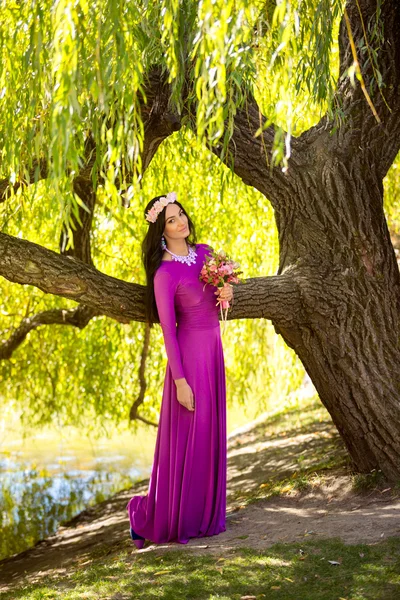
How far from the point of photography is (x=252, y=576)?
3596 millimetres

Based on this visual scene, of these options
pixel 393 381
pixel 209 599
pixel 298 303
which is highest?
pixel 298 303

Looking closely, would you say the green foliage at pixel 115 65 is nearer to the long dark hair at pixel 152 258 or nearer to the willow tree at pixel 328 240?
the willow tree at pixel 328 240

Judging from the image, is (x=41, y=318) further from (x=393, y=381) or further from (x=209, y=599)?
(x=209, y=599)

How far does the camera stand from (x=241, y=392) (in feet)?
24.2

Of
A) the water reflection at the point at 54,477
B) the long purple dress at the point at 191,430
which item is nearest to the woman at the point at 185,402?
the long purple dress at the point at 191,430

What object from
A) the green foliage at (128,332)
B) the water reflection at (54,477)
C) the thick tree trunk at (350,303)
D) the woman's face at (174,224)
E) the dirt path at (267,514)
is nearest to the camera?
the dirt path at (267,514)

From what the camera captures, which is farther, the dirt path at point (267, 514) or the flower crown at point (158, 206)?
the flower crown at point (158, 206)

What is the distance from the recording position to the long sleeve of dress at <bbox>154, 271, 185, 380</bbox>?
4.23 metres

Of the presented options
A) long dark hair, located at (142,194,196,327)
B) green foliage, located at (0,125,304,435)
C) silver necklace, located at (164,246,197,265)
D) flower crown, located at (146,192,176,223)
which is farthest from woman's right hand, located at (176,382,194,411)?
green foliage, located at (0,125,304,435)

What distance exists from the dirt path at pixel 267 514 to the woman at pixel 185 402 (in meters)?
0.13

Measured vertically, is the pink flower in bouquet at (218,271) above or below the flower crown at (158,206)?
below

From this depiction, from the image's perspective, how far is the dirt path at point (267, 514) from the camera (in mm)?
4141

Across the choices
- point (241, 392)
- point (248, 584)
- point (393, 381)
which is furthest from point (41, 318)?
point (248, 584)

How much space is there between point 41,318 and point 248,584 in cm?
341
